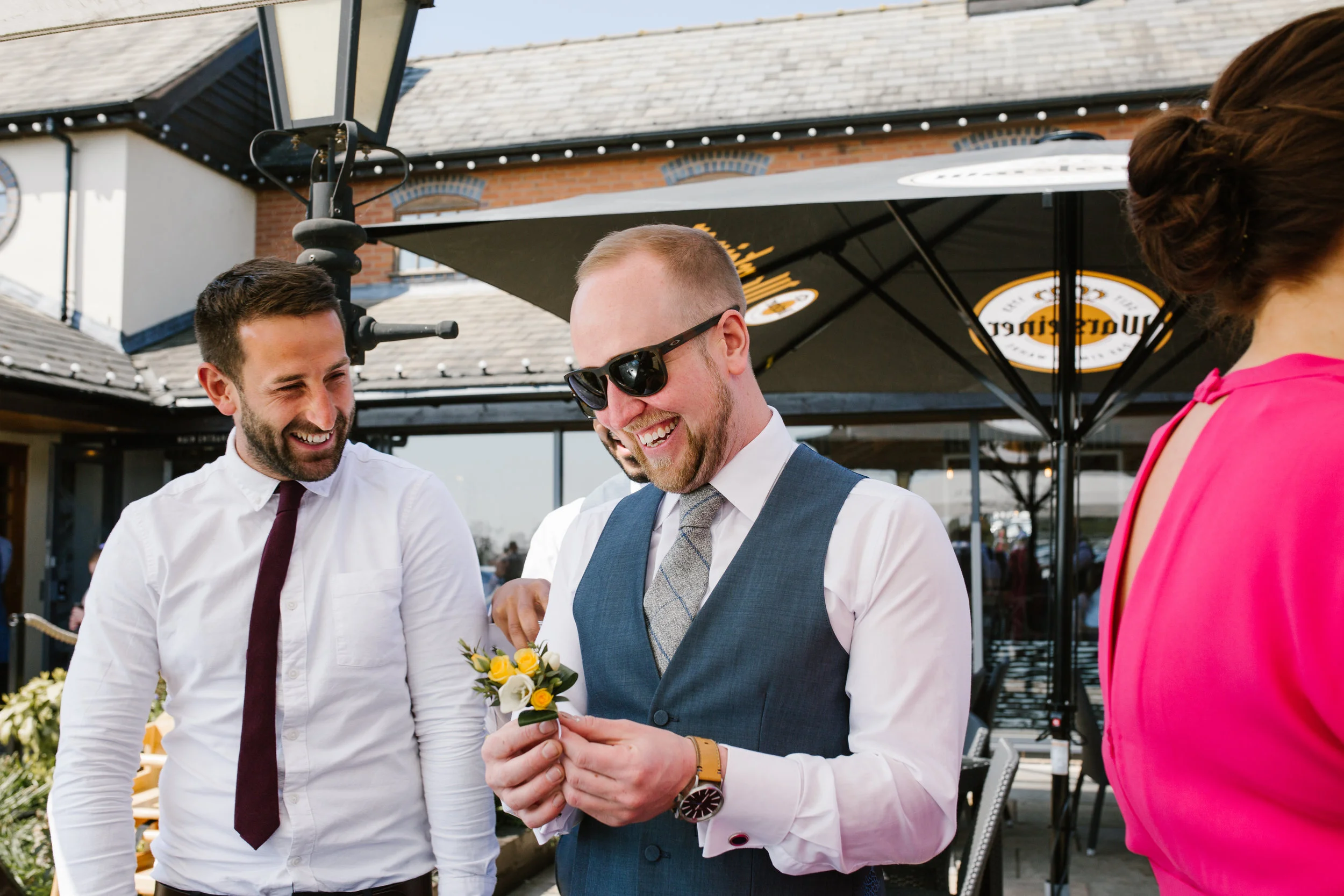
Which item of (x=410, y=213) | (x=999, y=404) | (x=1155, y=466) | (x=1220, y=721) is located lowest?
(x=1220, y=721)

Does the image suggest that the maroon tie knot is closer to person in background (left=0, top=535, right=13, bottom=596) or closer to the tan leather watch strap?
the tan leather watch strap

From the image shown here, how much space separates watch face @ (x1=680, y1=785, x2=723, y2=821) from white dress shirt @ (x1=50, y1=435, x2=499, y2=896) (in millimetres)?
784

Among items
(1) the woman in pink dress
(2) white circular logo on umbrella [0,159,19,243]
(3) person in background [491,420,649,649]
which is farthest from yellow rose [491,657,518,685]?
(2) white circular logo on umbrella [0,159,19,243]

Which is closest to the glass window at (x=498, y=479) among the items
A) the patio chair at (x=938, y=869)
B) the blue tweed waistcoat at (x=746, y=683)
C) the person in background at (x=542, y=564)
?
the person in background at (x=542, y=564)

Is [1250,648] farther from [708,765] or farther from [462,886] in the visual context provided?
[462,886]

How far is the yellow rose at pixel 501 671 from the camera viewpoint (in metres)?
1.42

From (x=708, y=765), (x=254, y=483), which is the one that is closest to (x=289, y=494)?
(x=254, y=483)

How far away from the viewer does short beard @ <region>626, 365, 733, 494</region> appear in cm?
169

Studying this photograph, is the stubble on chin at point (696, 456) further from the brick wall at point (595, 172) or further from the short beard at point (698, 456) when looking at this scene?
the brick wall at point (595, 172)

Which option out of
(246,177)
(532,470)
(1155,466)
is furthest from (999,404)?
(246,177)

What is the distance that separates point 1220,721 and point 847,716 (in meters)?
0.61

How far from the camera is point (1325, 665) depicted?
0.94m

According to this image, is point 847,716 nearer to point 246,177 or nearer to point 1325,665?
point 1325,665

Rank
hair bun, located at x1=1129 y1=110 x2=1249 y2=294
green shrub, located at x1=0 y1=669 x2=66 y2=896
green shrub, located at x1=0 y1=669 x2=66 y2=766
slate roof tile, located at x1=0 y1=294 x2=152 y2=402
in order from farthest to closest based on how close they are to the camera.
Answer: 1. slate roof tile, located at x1=0 y1=294 x2=152 y2=402
2. green shrub, located at x1=0 y1=669 x2=66 y2=766
3. green shrub, located at x1=0 y1=669 x2=66 y2=896
4. hair bun, located at x1=1129 y1=110 x2=1249 y2=294
